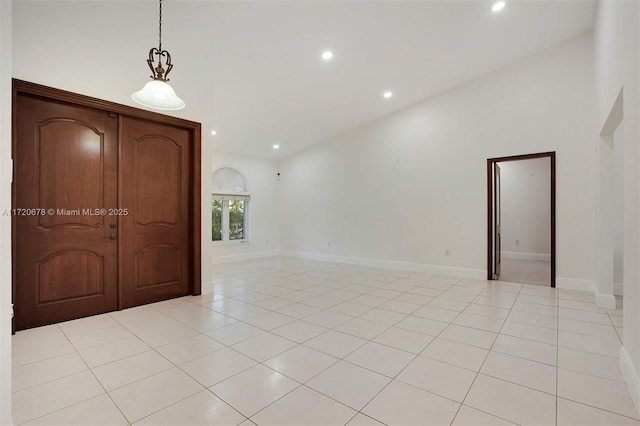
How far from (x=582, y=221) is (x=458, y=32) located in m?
3.48

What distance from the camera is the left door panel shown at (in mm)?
3111

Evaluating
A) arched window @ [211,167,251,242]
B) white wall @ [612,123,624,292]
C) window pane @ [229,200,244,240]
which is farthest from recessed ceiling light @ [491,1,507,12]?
window pane @ [229,200,244,240]

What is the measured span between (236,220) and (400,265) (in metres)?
4.44

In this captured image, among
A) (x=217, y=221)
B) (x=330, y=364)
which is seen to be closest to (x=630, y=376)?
(x=330, y=364)

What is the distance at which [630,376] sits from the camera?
204 cm

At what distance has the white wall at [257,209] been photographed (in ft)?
25.3

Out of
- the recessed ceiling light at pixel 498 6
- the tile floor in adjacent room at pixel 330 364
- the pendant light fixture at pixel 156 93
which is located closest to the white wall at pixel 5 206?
the tile floor in adjacent room at pixel 330 364

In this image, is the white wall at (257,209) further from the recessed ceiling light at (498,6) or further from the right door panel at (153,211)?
the recessed ceiling light at (498,6)

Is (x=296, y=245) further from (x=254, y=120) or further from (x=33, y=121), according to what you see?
(x=33, y=121)

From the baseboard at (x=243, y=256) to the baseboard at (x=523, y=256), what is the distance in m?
6.53

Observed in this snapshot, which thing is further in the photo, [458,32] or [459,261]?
[459,261]

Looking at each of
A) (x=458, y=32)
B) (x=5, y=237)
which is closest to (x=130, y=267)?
(x=5, y=237)

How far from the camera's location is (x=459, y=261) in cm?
575

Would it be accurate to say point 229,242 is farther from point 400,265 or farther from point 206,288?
point 400,265
